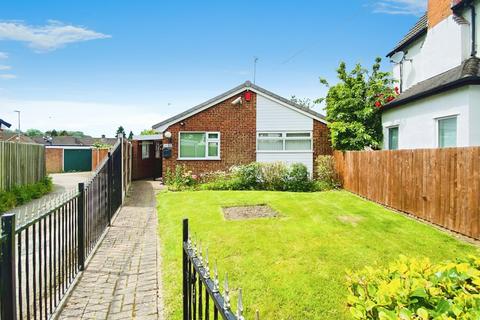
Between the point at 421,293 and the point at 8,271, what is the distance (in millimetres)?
3073

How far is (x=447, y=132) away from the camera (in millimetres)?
10789

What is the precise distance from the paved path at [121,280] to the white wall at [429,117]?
8755mm

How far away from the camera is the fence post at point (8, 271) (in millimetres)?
2841

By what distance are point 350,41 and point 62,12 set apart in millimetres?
15130

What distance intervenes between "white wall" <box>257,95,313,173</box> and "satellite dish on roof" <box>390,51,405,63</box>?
16.1 ft

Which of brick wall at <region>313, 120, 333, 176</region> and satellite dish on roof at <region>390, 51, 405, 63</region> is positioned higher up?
satellite dish on roof at <region>390, 51, 405, 63</region>

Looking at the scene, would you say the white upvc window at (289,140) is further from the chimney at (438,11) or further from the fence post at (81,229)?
the fence post at (81,229)

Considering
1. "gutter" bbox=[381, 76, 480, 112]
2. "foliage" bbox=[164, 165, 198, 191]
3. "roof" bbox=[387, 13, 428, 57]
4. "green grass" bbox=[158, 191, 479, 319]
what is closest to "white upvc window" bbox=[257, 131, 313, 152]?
"foliage" bbox=[164, 165, 198, 191]

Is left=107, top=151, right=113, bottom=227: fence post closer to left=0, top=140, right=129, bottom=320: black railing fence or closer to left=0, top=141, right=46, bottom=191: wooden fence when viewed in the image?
left=0, top=140, right=129, bottom=320: black railing fence

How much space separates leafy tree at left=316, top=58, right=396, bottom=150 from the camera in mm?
15680

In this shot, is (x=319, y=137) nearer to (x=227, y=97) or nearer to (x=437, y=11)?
(x=227, y=97)

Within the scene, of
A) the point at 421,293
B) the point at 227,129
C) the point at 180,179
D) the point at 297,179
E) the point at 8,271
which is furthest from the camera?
the point at 227,129

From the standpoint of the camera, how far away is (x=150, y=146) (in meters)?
23.0

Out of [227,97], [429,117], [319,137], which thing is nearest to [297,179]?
[319,137]
